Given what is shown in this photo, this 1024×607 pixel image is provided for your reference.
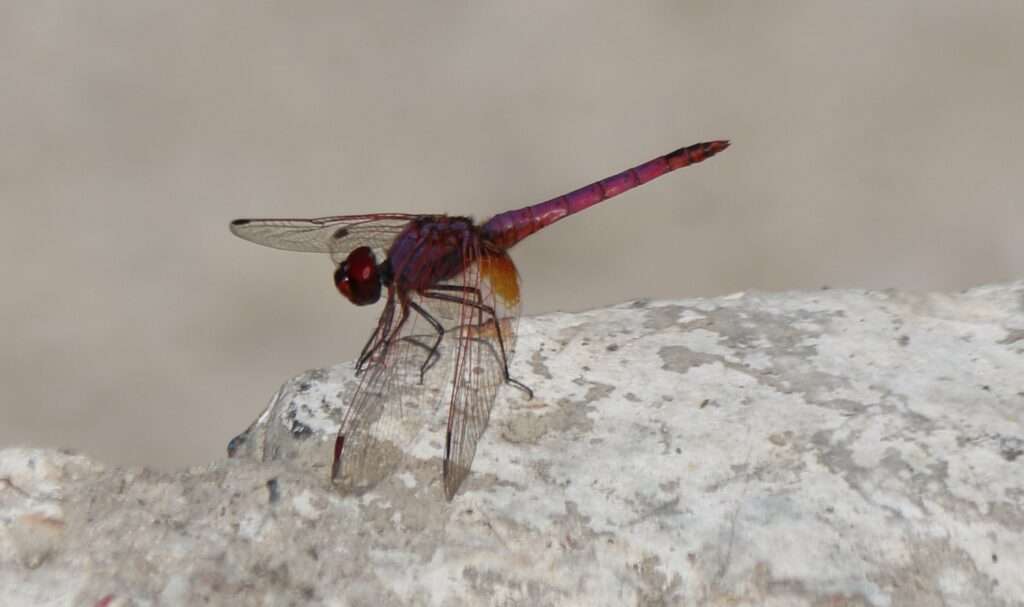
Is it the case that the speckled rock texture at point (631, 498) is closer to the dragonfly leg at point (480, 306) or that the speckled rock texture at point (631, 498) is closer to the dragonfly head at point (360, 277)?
the dragonfly leg at point (480, 306)

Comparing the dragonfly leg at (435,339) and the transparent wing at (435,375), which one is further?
the dragonfly leg at (435,339)

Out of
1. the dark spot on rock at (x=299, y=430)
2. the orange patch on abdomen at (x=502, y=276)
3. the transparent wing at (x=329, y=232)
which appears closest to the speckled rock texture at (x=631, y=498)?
the dark spot on rock at (x=299, y=430)

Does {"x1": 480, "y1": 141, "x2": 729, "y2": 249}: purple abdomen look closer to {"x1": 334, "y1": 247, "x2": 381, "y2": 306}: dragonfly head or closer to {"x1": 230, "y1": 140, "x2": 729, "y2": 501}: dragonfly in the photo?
{"x1": 230, "y1": 140, "x2": 729, "y2": 501}: dragonfly

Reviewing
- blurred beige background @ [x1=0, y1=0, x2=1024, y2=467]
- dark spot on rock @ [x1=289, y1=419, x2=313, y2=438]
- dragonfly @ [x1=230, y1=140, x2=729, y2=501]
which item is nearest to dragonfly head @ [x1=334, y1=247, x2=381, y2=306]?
dragonfly @ [x1=230, y1=140, x2=729, y2=501]

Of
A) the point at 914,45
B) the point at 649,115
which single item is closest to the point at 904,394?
the point at 649,115

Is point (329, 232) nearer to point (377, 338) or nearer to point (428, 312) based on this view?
point (428, 312)

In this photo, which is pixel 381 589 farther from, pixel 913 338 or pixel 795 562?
pixel 913 338
